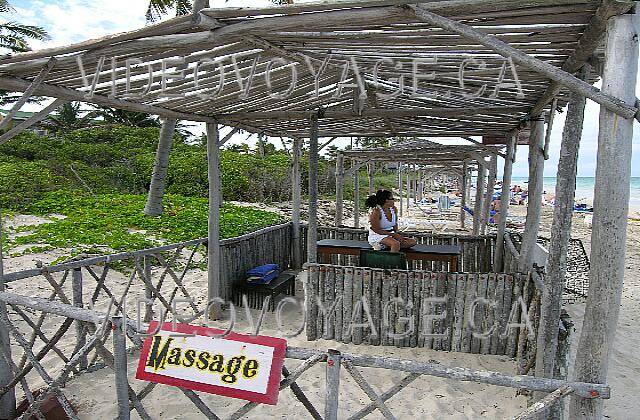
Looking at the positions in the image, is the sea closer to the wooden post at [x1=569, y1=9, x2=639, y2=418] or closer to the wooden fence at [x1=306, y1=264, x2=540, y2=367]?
the wooden fence at [x1=306, y1=264, x2=540, y2=367]

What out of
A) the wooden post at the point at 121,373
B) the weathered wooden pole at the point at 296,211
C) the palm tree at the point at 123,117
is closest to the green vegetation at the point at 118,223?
the weathered wooden pole at the point at 296,211

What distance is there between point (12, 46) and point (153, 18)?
25.2 feet

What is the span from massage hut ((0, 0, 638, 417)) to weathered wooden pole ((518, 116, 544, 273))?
2cm

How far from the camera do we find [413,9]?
2.24 m

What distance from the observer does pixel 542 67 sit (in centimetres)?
231

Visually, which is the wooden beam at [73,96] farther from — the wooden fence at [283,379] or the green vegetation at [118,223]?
the green vegetation at [118,223]

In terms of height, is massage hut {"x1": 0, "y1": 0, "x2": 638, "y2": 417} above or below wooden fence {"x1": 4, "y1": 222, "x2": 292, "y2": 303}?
above

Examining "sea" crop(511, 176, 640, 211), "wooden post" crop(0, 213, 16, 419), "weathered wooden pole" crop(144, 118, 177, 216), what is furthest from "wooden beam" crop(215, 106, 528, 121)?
"sea" crop(511, 176, 640, 211)

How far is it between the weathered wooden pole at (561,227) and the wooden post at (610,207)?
1.00m

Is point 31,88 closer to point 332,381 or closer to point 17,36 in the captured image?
point 332,381

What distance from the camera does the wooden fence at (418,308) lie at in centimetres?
512

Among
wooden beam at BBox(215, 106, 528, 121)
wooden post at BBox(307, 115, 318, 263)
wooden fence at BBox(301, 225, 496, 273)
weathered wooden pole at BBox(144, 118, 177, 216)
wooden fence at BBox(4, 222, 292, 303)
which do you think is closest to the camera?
wooden beam at BBox(215, 106, 528, 121)

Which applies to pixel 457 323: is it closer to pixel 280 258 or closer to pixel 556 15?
pixel 556 15

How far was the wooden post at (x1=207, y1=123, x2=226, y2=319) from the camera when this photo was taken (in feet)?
20.7
